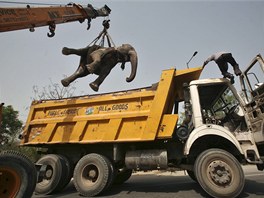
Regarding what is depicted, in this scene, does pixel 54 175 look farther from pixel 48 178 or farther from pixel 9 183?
pixel 9 183

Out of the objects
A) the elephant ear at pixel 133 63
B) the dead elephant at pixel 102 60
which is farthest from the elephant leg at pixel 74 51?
the elephant ear at pixel 133 63

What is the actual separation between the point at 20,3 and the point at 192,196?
238 inches

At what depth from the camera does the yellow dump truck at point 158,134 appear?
469 centimetres

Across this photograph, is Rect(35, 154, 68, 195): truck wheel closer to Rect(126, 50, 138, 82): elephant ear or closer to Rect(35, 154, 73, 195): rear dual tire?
Rect(35, 154, 73, 195): rear dual tire

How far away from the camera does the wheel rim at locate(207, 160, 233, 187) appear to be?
4.46m

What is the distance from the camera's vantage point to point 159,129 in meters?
5.19

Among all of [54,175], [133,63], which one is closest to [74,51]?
[133,63]

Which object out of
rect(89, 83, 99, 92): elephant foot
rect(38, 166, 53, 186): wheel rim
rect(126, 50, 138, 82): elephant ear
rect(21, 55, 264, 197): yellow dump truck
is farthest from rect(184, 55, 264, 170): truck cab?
rect(38, 166, 53, 186): wheel rim

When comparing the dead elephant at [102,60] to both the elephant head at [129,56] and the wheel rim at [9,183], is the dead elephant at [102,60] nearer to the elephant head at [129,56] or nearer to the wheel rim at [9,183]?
the elephant head at [129,56]

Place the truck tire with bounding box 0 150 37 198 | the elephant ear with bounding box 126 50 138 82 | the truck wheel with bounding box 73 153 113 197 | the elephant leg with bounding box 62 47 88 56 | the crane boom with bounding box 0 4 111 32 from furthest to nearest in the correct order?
the elephant leg with bounding box 62 47 88 56, the elephant ear with bounding box 126 50 138 82, the truck wheel with bounding box 73 153 113 197, the crane boom with bounding box 0 4 111 32, the truck tire with bounding box 0 150 37 198

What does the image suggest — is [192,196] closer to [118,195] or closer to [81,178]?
[118,195]

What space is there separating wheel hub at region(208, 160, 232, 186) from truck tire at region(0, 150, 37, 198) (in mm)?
3245

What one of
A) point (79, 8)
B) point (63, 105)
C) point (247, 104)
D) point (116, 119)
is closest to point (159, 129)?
point (116, 119)

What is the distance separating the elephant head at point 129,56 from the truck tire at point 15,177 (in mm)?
3433
